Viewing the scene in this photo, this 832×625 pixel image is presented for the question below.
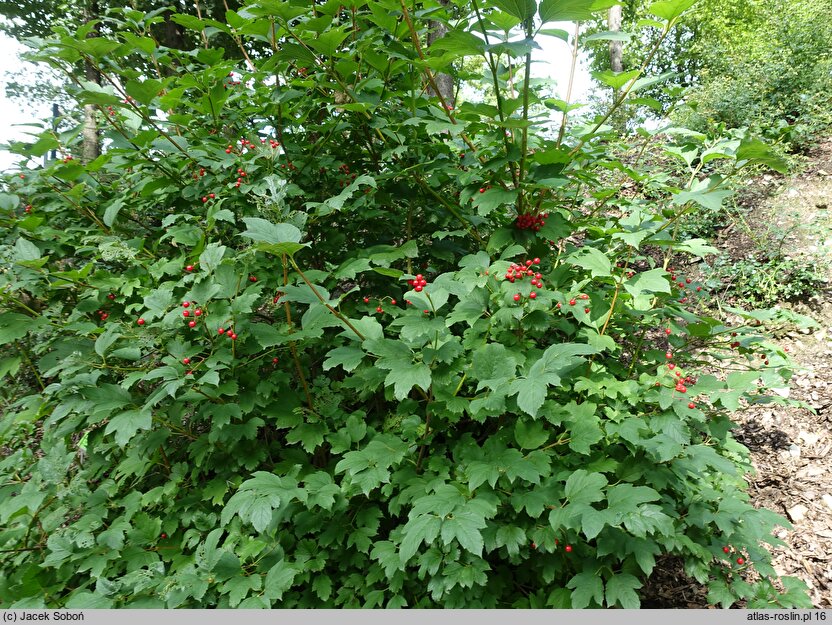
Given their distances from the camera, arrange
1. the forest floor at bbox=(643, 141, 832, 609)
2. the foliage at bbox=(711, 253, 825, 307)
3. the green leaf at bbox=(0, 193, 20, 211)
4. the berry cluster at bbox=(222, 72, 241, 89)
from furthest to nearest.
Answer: the foliage at bbox=(711, 253, 825, 307), the berry cluster at bbox=(222, 72, 241, 89), the forest floor at bbox=(643, 141, 832, 609), the green leaf at bbox=(0, 193, 20, 211)

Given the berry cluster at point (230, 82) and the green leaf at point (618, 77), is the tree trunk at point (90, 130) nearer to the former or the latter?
the berry cluster at point (230, 82)

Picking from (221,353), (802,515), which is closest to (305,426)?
(221,353)

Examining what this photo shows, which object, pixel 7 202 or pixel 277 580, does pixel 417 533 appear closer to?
pixel 277 580

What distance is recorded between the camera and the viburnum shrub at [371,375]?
5.49ft

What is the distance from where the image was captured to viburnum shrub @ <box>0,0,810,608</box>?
1.67 meters

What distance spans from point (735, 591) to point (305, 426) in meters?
1.91

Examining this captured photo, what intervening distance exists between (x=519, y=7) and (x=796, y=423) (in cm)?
338

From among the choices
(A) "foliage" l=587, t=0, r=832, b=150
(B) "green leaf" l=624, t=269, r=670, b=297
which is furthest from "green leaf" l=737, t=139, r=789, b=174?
(A) "foliage" l=587, t=0, r=832, b=150

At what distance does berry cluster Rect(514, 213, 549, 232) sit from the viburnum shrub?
0.02 meters

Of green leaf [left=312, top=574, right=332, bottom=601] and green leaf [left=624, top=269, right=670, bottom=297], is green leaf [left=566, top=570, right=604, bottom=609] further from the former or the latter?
green leaf [left=624, top=269, right=670, bottom=297]

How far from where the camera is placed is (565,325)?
2.03m

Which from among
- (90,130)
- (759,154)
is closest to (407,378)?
(759,154)

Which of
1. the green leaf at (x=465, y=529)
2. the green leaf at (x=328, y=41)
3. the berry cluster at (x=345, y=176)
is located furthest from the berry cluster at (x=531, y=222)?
the green leaf at (x=465, y=529)

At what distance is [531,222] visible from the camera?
2.15m
